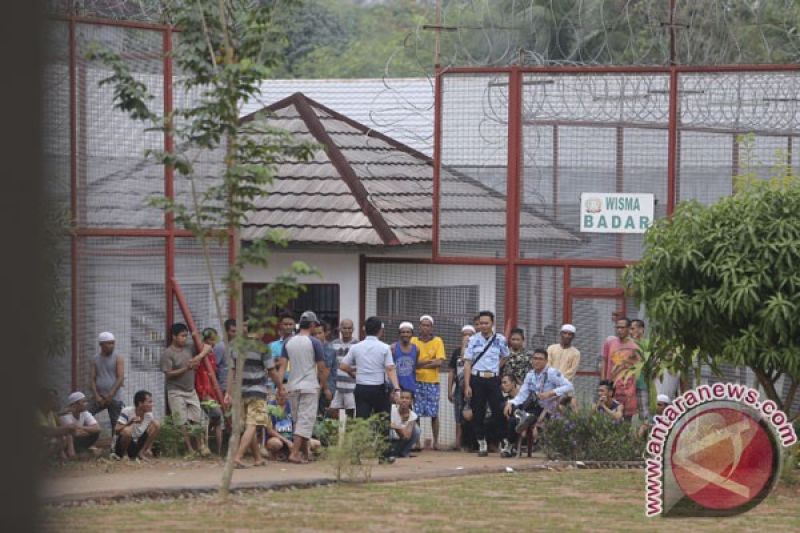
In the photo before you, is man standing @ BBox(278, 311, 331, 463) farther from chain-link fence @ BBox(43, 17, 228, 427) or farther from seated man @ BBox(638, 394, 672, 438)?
seated man @ BBox(638, 394, 672, 438)

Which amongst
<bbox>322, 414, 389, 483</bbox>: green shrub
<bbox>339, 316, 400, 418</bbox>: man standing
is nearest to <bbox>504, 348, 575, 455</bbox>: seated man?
<bbox>339, 316, 400, 418</bbox>: man standing

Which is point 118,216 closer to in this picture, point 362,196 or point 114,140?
point 114,140

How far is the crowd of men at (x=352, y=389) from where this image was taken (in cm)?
1262

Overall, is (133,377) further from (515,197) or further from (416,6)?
(416,6)

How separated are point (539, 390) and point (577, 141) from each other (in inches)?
133

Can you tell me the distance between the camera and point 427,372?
15.0 m

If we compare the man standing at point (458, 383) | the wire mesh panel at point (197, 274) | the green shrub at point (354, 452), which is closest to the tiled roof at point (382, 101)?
the man standing at point (458, 383)

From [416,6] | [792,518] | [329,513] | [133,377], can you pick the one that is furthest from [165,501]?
[416,6]

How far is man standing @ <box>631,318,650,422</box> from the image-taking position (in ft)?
46.8

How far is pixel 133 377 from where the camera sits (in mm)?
13602

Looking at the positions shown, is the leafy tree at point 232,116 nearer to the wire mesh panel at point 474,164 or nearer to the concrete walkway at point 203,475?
the concrete walkway at point 203,475

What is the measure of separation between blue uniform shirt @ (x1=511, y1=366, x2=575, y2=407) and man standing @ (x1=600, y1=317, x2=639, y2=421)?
2.28 feet

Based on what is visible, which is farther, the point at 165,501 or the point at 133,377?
the point at 133,377

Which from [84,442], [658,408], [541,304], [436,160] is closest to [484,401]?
[541,304]
